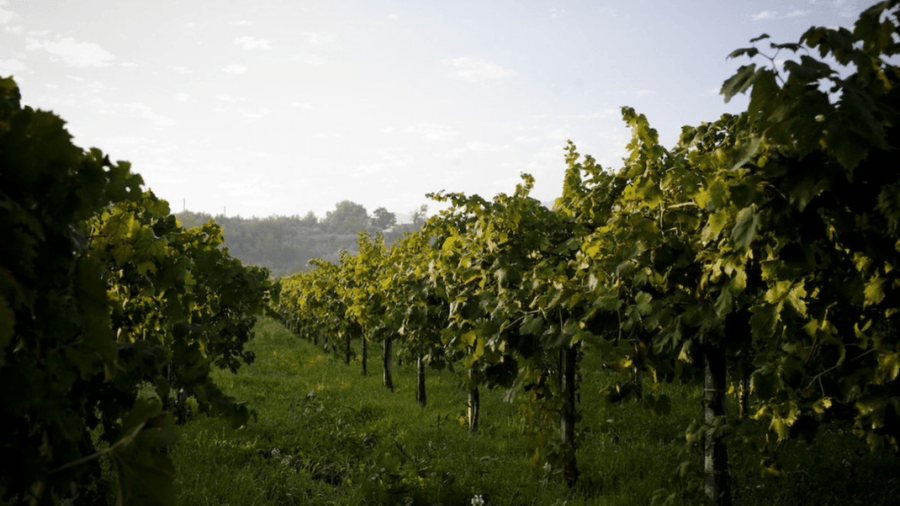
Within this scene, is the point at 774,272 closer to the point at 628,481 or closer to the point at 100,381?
the point at 100,381

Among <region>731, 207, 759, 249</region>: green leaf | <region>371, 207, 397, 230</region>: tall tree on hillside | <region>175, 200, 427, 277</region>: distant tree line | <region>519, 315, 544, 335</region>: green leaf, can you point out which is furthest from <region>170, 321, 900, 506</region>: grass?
<region>371, 207, 397, 230</region>: tall tree on hillside

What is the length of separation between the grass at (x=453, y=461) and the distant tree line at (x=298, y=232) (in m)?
117

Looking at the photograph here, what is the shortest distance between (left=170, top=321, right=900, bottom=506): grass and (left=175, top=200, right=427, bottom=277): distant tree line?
117471 mm

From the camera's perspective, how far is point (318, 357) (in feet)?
55.7

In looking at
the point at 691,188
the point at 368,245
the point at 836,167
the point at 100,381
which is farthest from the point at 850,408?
the point at 368,245

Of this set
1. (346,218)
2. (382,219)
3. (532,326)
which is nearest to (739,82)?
(532,326)

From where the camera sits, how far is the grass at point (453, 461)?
523 cm

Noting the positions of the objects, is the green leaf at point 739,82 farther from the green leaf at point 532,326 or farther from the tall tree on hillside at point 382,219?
the tall tree on hillside at point 382,219

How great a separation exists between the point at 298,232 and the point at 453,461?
553 ft

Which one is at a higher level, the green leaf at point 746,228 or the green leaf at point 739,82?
the green leaf at point 739,82

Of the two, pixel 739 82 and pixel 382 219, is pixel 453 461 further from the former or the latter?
pixel 382 219

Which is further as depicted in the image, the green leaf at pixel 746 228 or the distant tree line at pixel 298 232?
the distant tree line at pixel 298 232

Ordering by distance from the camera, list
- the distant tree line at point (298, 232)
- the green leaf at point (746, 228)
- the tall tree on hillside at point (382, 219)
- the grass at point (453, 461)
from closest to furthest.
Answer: the green leaf at point (746, 228) < the grass at point (453, 461) < the distant tree line at point (298, 232) < the tall tree on hillside at point (382, 219)

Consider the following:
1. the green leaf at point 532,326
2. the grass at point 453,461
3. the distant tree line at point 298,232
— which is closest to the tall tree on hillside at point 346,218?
the distant tree line at point 298,232
